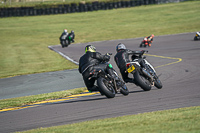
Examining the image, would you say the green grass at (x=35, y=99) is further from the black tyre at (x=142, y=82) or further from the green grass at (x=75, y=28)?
the green grass at (x=75, y=28)

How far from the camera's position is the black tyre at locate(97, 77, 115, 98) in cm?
943

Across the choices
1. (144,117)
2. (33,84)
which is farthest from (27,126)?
(33,84)

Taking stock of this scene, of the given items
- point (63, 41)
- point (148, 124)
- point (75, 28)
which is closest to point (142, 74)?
point (148, 124)

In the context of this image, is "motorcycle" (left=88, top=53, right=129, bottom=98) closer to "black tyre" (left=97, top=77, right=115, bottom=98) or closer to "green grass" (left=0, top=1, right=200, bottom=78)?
"black tyre" (left=97, top=77, right=115, bottom=98)

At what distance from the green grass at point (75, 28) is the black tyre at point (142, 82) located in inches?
328

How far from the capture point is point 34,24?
45281 millimetres

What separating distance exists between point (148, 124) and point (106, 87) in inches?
141

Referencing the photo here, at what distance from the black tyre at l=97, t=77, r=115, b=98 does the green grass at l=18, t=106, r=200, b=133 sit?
246 cm

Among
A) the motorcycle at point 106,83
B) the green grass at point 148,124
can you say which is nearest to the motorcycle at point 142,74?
the motorcycle at point 106,83

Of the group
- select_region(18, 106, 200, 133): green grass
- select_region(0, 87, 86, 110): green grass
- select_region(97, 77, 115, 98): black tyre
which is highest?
select_region(18, 106, 200, 133): green grass

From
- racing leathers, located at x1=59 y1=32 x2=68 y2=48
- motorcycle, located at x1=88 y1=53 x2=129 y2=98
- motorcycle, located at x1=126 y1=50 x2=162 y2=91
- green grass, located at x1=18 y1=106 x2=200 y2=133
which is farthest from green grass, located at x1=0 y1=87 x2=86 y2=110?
racing leathers, located at x1=59 y1=32 x2=68 y2=48

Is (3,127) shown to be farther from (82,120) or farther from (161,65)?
(161,65)

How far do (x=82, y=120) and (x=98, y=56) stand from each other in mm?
2929

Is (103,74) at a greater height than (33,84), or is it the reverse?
(103,74)
